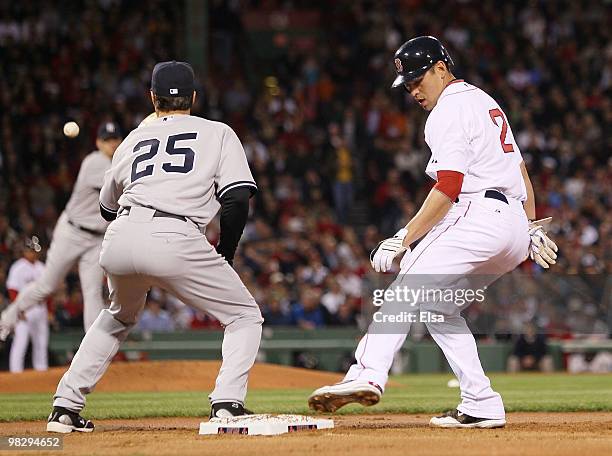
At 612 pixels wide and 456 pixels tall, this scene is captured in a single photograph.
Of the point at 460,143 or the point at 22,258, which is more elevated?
the point at 22,258

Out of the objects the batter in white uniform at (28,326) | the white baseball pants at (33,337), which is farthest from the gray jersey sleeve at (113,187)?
the white baseball pants at (33,337)

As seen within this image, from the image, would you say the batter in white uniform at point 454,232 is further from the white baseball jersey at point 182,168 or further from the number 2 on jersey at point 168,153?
the number 2 on jersey at point 168,153

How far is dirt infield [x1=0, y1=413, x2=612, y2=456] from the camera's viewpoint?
528 cm

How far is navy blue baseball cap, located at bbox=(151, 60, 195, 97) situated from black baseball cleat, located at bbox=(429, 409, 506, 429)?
8.35 ft

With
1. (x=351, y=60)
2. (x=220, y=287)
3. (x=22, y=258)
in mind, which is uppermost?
(x=351, y=60)

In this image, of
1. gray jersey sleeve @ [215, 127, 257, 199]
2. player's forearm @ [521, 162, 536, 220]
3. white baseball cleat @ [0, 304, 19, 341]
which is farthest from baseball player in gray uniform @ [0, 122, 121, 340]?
player's forearm @ [521, 162, 536, 220]

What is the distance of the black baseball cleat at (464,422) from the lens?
6.59 metres

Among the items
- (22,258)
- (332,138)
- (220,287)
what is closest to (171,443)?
(220,287)

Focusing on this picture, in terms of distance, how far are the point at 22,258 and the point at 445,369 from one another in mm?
7068

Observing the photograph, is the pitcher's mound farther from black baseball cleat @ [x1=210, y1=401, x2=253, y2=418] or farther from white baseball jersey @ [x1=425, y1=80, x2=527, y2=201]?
white baseball jersey @ [x1=425, y1=80, x2=527, y2=201]

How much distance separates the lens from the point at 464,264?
20.5 feet

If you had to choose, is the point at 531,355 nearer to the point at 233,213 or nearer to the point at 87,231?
the point at 87,231

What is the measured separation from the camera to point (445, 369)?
59.1 ft

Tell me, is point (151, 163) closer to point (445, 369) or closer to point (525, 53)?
point (445, 369)
